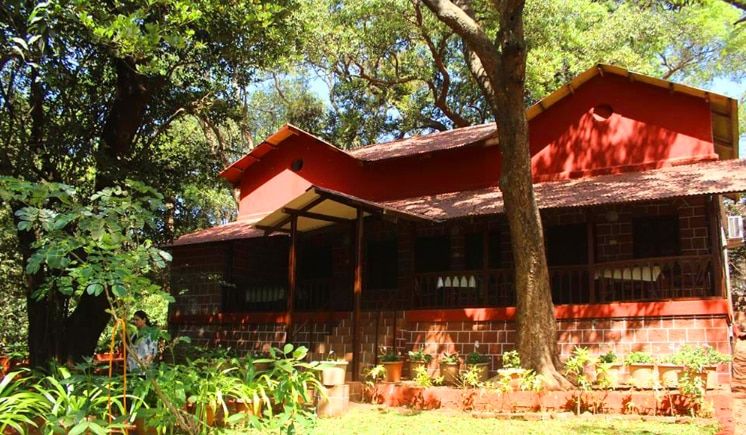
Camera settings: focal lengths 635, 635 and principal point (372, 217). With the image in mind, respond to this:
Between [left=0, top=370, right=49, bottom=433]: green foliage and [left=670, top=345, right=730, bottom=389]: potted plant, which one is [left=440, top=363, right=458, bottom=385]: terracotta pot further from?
[left=0, top=370, right=49, bottom=433]: green foliage

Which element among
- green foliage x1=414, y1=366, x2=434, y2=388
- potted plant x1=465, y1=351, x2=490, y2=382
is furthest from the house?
green foliage x1=414, y1=366, x2=434, y2=388

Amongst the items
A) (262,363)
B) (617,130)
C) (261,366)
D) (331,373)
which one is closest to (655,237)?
(617,130)

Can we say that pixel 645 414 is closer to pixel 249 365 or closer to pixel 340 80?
pixel 249 365

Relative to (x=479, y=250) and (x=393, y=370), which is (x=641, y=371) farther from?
(x=479, y=250)

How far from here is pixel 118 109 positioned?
11086mm

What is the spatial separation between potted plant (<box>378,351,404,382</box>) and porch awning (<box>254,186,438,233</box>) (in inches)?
89.2

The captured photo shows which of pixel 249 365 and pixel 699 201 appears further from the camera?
pixel 699 201

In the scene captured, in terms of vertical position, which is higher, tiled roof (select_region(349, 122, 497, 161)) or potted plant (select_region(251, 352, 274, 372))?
tiled roof (select_region(349, 122, 497, 161))

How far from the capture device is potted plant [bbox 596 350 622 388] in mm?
7871

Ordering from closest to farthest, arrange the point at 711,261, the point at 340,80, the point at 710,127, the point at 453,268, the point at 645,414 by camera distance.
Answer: the point at 645,414 → the point at 711,261 → the point at 710,127 → the point at 453,268 → the point at 340,80

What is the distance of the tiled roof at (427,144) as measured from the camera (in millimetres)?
13953

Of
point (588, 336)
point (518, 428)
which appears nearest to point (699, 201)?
point (588, 336)

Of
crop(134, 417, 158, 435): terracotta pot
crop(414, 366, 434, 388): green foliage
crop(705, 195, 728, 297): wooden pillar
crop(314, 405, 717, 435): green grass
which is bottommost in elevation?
crop(314, 405, 717, 435): green grass

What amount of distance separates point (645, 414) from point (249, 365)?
4.58 metres
